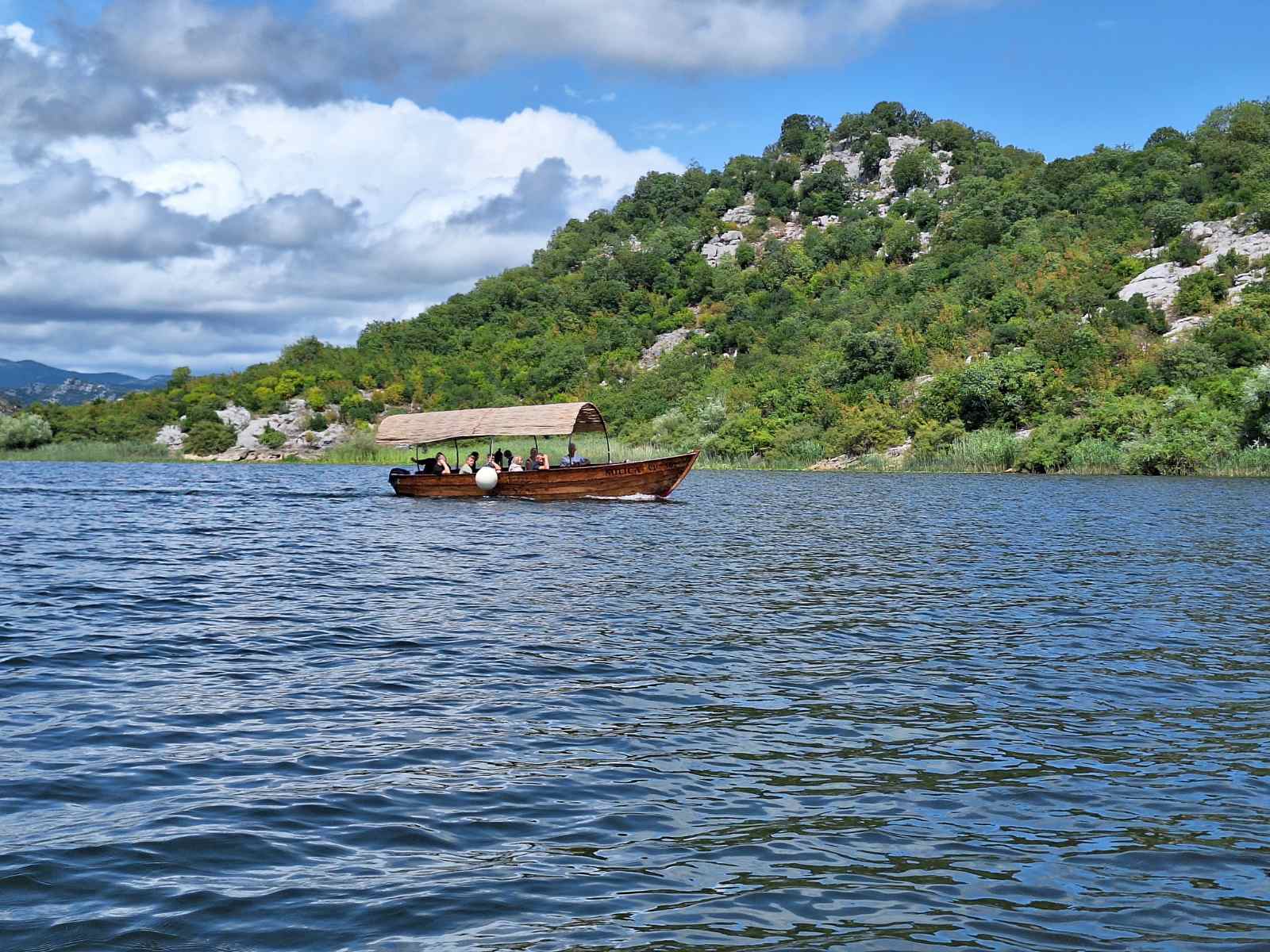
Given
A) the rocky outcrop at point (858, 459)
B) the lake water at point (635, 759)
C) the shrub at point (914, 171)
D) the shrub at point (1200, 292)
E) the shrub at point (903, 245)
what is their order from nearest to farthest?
the lake water at point (635, 759) < the rocky outcrop at point (858, 459) < the shrub at point (1200, 292) < the shrub at point (903, 245) < the shrub at point (914, 171)

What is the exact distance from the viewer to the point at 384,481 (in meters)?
70.6

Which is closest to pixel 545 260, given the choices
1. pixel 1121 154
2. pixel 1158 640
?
pixel 1121 154

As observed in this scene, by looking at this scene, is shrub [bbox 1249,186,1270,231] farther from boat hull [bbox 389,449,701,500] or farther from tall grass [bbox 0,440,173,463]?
tall grass [bbox 0,440,173,463]

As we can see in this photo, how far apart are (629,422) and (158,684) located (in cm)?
10303

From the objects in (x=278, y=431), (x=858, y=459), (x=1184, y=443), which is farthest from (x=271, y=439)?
(x=1184, y=443)

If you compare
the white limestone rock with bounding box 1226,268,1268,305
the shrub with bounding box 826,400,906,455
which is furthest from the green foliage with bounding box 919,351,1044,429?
the white limestone rock with bounding box 1226,268,1268,305

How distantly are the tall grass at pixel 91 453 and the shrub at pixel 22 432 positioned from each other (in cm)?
69

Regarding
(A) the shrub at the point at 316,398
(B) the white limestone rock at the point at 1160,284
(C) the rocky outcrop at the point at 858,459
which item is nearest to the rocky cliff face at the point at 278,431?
(A) the shrub at the point at 316,398

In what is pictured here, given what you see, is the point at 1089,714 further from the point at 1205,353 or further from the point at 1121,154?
the point at 1121,154

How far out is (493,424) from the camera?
155 ft

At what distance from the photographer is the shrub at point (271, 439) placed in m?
143

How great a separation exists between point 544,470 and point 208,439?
10743 cm

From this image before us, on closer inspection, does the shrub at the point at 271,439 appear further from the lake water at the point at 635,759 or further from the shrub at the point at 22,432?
the lake water at the point at 635,759

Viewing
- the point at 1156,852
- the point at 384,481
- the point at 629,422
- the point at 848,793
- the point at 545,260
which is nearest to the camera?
the point at 1156,852
